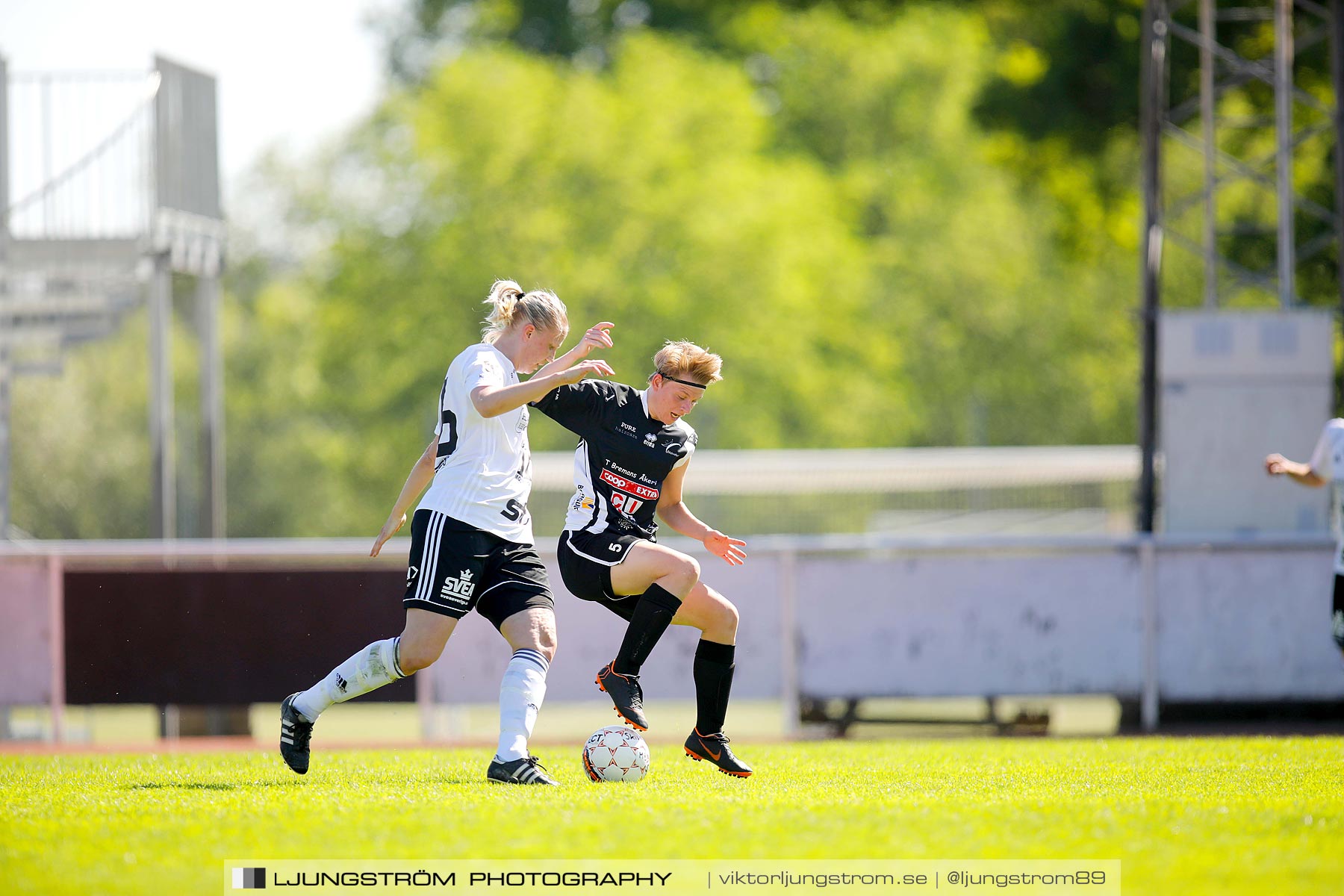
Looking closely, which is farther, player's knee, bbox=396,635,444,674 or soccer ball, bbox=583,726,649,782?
soccer ball, bbox=583,726,649,782

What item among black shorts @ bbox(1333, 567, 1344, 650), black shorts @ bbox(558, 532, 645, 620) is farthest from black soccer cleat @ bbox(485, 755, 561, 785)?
black shorts @ bbox(1333, 567, 1344, 650)

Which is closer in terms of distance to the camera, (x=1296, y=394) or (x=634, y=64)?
(x=1296, y=394)

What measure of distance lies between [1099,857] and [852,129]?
44.3 metres

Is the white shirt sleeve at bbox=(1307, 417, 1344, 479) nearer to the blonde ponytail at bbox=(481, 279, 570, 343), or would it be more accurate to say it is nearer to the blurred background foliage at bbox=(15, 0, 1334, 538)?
the blonde ponytail at bbox=(481, 279, 570, 343)

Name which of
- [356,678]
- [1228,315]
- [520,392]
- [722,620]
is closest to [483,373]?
[520,392]

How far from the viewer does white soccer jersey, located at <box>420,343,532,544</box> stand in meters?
6.12

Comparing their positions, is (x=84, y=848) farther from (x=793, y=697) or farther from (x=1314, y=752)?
(x=793, y=697)

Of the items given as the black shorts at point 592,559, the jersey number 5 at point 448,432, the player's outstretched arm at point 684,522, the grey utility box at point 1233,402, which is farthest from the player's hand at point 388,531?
the grey utility box at point 1233,402

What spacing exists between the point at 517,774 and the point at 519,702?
0.28m

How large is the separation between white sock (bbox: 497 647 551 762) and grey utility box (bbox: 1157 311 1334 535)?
28.4ft

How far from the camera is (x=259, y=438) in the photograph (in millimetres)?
45969

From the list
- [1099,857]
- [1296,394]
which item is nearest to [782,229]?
[1296,394]

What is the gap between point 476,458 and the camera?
6.20 m

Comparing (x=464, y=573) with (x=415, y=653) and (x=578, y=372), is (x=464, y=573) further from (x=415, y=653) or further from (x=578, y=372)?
(x=578, y=372)
